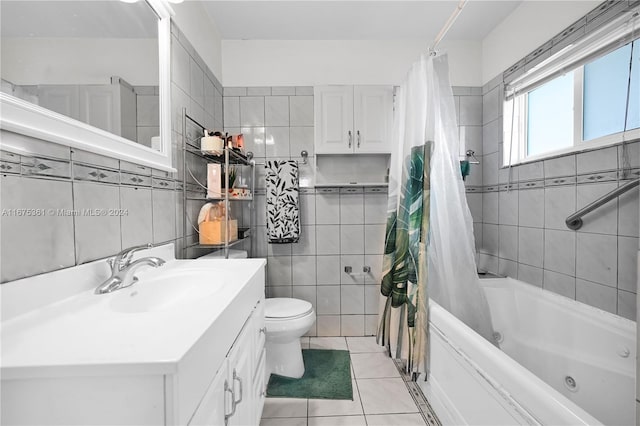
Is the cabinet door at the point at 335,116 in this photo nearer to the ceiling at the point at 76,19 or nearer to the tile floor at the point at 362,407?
the ceiling at the point at 76,19

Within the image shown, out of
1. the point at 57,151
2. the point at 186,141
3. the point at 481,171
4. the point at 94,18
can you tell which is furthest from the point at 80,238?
the point at 481,171

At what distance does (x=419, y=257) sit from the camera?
157 centimetres

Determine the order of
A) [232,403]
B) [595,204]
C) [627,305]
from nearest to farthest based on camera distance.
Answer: [232,403] < [627,305] < [595,204]

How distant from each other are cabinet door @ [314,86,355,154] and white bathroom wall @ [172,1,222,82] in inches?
30.6

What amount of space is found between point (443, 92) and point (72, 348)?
177 centimetres

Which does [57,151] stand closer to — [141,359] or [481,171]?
[141,359]

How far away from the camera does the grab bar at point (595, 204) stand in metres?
1.25

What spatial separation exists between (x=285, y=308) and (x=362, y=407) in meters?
0.69

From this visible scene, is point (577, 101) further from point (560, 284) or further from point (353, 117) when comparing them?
point (353, 117)

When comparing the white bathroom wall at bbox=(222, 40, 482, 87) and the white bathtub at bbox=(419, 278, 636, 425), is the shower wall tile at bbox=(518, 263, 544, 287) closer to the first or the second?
the white bathtub at bbox=(419, 278, 636, 425)

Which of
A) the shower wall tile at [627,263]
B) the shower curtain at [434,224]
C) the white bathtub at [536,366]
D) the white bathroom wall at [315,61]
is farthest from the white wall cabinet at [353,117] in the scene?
the shower wall tile at [627,263]

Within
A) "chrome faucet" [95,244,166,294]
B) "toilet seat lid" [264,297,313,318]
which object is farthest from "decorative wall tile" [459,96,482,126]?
"chrome faucet" [95,244,166,294]

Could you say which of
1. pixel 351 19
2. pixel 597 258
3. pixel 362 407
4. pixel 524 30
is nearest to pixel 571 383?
pixel 597 258

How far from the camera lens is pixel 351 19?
79.9 inches
